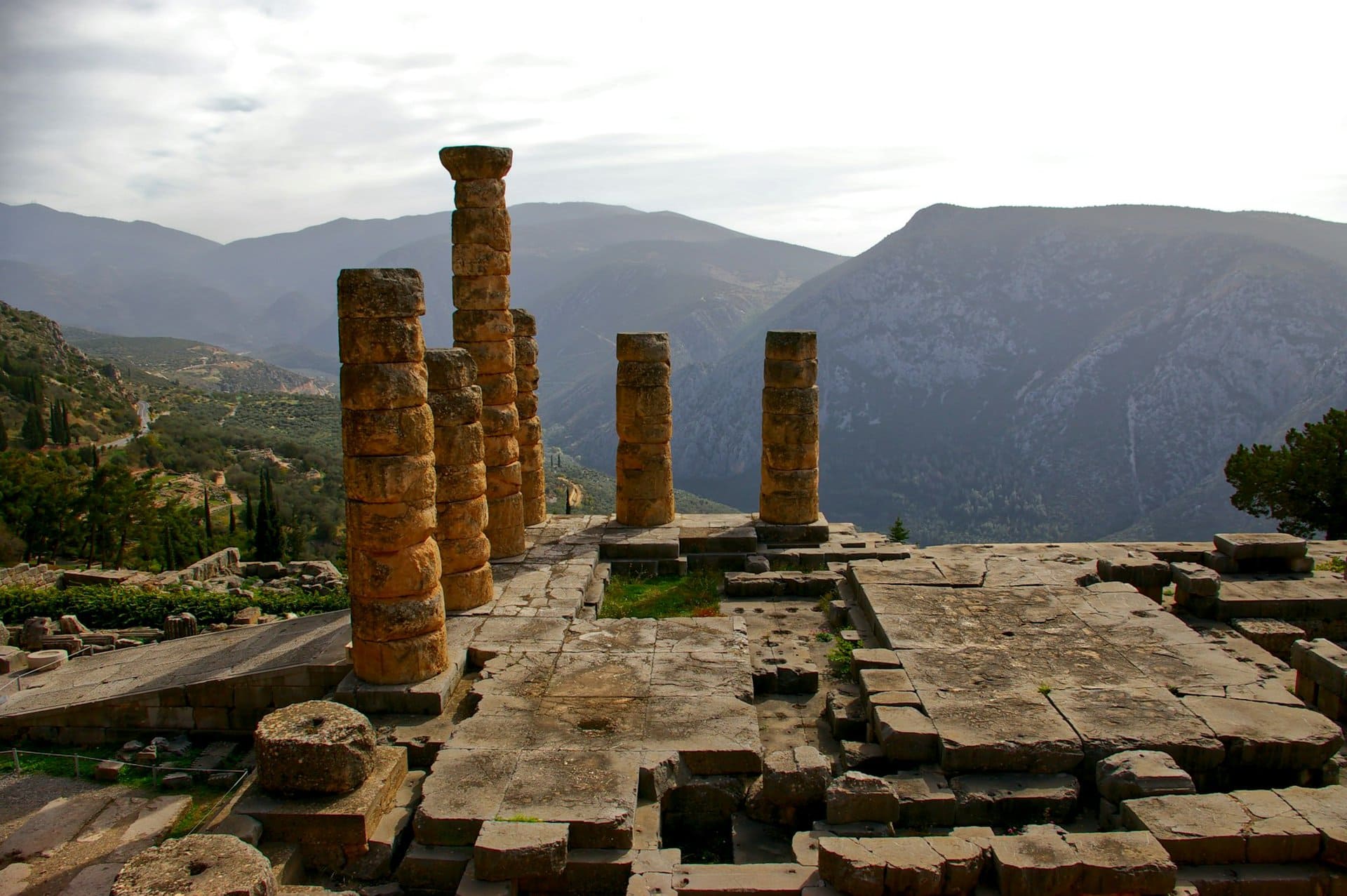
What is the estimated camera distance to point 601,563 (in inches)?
577

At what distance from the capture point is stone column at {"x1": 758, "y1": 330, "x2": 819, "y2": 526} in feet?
51.9

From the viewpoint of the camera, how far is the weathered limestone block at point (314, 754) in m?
7.71

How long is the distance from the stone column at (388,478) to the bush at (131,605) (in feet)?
16.5

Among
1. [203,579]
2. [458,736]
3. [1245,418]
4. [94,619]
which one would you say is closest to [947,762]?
[458,736]

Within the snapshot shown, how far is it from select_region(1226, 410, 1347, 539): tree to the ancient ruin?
673cm

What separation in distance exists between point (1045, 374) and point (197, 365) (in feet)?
268

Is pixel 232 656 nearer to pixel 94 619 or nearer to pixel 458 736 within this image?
pixel 458 736

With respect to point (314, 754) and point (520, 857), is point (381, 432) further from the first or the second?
point (520, 857)

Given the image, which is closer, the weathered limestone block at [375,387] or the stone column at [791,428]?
the weathered limestone block at [375,387]

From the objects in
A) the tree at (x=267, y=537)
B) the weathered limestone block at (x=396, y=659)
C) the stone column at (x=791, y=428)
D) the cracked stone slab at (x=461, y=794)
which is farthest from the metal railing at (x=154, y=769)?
the tree at (x=267, y=537)

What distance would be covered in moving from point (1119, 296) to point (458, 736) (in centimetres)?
9165

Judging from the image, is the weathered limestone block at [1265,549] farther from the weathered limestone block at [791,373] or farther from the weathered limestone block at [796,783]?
the weathered limestone block at [796,783]

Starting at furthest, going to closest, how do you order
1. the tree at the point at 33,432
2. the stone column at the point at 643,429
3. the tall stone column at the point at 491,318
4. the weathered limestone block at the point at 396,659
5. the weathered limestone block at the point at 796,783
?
1. the tree at the point at 33,432
2. the stone column at the point at 643,429
3. the tall stone column at the point at 491,318
4. the weathered limestone block at the point at 396,659
5. the weathered limestone block at the point at 796,783

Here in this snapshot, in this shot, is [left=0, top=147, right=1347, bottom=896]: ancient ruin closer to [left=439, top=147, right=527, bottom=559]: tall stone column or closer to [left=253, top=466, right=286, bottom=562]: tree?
[left=439, top=147, right=527, bottom=559]: tall stone column
